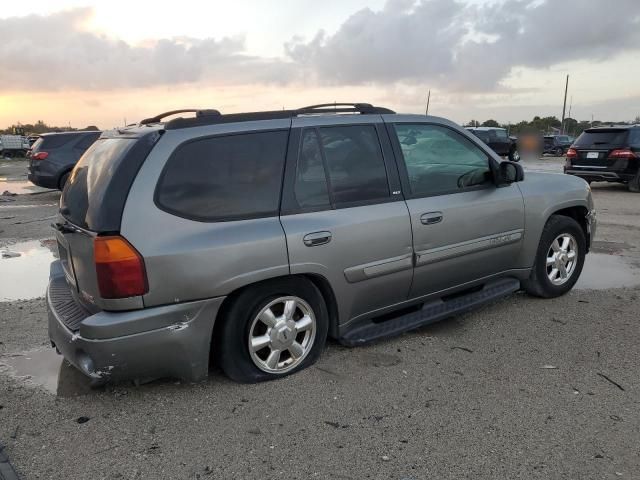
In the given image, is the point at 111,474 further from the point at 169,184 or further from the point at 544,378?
the point at 544,378

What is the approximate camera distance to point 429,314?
421 centimetres

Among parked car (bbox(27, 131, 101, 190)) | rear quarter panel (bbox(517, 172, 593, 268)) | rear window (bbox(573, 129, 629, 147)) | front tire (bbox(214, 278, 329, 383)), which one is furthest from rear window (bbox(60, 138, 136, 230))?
rear window (bbox(573, 129, 629, 147))

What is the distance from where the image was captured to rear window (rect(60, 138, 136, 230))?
3.09 metres

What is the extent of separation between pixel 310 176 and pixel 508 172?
5.99 feet

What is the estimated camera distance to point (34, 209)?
12.2 m

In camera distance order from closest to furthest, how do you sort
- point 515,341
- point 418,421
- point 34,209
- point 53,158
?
point 418,421, point 515,341, point 34,209, point 53,158

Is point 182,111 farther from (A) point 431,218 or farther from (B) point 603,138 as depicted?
(B) point 603,138

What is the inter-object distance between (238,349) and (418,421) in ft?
3.81

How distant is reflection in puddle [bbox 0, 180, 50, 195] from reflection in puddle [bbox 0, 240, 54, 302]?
30.1 ft

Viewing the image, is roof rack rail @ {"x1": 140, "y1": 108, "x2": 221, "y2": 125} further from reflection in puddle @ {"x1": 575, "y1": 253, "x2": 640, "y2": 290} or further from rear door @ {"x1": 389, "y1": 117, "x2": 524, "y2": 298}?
reflection in puddle @ {"x1": 575, "y1": 253, "x2": 640, "y2": 290}

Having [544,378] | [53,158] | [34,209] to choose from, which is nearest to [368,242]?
[544,378]

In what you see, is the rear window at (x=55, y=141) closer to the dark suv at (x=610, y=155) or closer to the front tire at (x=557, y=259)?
the front tire at (x=557, y=259)

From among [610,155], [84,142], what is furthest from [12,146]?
[610,155]

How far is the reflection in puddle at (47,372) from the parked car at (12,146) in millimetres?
39727
